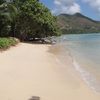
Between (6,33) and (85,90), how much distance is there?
3445 centimetres

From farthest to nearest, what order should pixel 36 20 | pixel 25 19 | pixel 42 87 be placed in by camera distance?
pixel 25 19
pixel 36 20
pixel 42 87

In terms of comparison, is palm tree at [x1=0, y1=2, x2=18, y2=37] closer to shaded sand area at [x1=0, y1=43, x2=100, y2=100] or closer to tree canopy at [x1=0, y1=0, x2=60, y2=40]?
tree canopy at [x1=0, y1=0, x2=60, y2=40]

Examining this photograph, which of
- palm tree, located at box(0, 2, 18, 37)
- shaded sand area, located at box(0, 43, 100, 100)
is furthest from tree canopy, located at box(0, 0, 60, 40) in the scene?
shaded sand area, located at box(0, 43, 100, 100)

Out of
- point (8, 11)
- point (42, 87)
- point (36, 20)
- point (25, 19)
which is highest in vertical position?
point (8, 11)

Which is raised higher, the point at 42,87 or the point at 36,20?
the point at 36,20

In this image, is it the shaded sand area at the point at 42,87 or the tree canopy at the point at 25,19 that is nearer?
the shaded sand area at the point at 42,87

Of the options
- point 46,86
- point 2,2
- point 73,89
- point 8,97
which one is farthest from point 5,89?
point 2,2

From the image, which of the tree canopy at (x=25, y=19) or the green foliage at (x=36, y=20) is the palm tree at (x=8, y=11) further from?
the green foliage at (x=36, y=20)

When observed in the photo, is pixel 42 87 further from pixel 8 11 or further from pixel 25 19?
pixel 25 19

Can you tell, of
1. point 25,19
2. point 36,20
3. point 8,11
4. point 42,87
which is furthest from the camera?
point 25,19

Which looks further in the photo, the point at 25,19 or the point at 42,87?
the point at 25,19

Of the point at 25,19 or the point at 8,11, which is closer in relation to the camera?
the point at 8,11

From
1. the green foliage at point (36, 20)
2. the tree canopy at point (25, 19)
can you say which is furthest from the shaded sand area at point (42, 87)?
the green foliage at point (36, 20)

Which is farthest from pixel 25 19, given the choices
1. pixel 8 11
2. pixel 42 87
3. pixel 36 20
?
pixel 42 87
